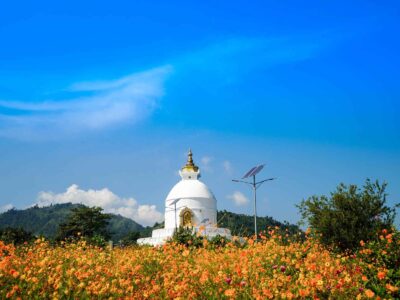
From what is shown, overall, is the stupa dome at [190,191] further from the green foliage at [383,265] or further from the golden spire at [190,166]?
the green foliage at [383,265]

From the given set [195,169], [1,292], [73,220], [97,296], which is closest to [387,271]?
[97,296]

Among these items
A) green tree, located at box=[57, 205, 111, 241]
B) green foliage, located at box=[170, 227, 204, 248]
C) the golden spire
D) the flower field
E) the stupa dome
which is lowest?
the flower field

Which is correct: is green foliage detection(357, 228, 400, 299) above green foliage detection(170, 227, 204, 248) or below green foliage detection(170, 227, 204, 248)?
below

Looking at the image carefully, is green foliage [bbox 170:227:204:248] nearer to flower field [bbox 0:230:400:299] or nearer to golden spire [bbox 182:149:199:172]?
flower field [bbox 0:230:400:299]

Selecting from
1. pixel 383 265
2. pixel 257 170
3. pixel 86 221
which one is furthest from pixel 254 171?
pixel 86 221

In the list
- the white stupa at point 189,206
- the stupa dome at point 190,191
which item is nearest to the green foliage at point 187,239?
the white stupa at point 189,206

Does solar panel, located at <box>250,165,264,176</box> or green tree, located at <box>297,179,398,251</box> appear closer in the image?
green tree, located at <box>297,179,398,251</box>

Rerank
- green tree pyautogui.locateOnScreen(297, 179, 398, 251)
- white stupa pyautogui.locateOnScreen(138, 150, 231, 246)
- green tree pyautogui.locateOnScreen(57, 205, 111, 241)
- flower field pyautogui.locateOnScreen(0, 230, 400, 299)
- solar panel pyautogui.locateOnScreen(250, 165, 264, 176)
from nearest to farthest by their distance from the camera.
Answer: flower field pyautogui.locateOnScreen(0, 230, 400, 299) → green tree pyautogui.locateOnScreen(297, 179, 398, 251) → solar panel pyautogui.locateOnScreen(250, 165, 264, 176) → white stupa pyautogui.locateOnScreen(138, 150, 231, 246) → green tree pyautogui.locateOnScreen(57, 205, 111, 241)

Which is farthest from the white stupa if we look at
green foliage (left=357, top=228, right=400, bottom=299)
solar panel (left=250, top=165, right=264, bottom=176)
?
green foliage (left=357, top=228, right=400, bottom=299)

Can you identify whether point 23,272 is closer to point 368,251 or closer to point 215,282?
point 215,282

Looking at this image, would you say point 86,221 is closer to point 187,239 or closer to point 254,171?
point 254,171

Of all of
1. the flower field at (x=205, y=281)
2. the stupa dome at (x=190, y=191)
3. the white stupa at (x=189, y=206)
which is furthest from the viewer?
the stupa dome at (x=190, y=191)

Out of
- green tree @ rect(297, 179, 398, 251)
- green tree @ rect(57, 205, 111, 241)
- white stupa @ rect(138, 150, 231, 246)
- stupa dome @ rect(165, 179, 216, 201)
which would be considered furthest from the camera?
green tree @ rect(57, 205, 111, 241)

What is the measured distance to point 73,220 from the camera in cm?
5647
